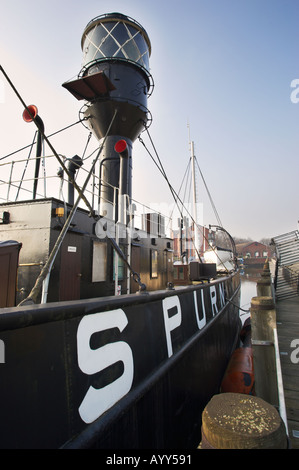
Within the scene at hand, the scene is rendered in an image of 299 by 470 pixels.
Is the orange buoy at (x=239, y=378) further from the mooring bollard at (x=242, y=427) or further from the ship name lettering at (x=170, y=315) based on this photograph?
the mooring bollard at (x=242, y=427)

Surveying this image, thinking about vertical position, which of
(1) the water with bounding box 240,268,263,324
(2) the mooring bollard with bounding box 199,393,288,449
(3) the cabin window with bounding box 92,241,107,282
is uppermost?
(3) the cabin window with bounding box 92,241,107,282

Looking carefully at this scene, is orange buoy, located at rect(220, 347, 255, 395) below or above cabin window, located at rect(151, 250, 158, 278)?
below

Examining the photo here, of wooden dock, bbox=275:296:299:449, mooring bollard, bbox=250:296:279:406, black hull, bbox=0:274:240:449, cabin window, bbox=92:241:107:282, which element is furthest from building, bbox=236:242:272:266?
black hull, bbox=0:274:240:449

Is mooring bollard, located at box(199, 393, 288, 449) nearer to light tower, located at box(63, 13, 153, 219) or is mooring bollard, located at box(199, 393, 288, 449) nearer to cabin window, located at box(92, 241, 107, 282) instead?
cabin window, located at box(92, 241, 107, 282)

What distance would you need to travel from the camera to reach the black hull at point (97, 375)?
4.21 feet

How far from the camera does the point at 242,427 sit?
154 cm

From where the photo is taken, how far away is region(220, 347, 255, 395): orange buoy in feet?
20.9

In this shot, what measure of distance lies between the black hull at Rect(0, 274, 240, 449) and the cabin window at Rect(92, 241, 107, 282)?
325cm

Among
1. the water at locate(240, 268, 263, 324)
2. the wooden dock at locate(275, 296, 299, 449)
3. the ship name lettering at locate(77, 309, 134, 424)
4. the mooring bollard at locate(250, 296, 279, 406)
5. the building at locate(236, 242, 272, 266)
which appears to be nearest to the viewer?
the ship name lettering at locate(77, 309, 134, 424)

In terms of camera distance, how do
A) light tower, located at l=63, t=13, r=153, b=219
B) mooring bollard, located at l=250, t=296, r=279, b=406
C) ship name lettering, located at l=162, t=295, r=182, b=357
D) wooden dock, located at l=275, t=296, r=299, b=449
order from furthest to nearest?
light tower, located at l=63, t=13, r=153, b=219
mooring bollard, located at l=250, t=296, r=279, b=406
wooden dock, located at l=275, t=296, r=299, b=449
ship name lettering, located at l=162, t=295, r=182, b=357

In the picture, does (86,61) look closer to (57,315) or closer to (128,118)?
(128,118)

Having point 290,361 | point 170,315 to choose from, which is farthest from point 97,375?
point 290,361
